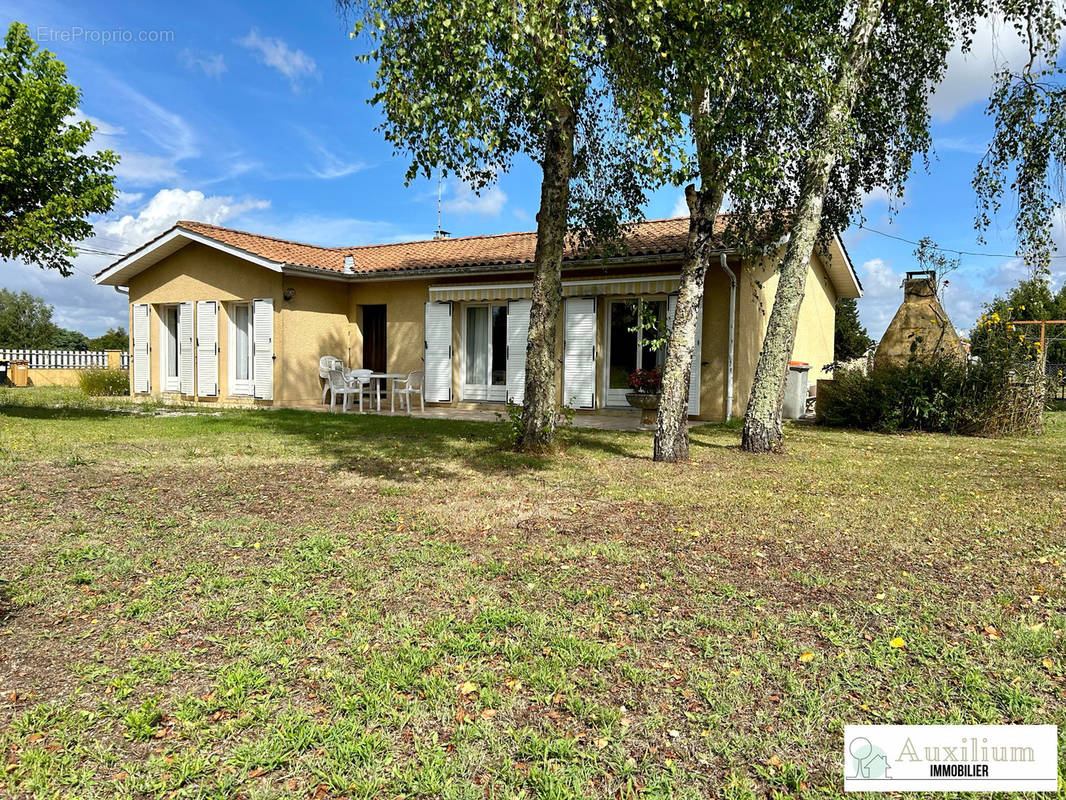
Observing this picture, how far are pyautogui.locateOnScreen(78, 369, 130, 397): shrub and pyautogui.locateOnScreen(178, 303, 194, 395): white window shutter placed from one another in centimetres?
307

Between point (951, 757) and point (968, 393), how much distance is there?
13.4 m

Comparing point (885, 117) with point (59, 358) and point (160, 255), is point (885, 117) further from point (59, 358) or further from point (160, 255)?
point (59, 358)

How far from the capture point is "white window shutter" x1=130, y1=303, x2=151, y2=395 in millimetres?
20672

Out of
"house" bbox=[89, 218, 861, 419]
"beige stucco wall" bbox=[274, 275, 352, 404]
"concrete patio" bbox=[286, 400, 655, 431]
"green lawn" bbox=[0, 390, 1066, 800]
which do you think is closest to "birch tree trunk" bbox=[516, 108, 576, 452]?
"green lawn" bbox=[0, 390, 1066, 800]

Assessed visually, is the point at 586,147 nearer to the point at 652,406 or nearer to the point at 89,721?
the point at 652,406

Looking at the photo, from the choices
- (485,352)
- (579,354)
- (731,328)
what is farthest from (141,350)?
(731,328)

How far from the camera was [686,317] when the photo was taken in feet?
30.4

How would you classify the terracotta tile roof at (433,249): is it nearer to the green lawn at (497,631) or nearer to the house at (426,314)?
the house at (426,314)

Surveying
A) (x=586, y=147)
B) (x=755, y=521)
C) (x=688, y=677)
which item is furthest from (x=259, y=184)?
(x=688, y=677)

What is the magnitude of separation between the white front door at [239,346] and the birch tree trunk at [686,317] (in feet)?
45.4

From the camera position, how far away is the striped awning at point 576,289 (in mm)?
15134

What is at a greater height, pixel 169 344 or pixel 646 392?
pixel 169 344

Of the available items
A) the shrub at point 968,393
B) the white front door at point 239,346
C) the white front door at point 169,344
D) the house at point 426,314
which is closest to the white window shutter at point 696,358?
the house at point 426,314

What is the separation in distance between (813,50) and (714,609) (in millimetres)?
7403
